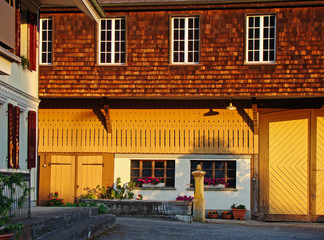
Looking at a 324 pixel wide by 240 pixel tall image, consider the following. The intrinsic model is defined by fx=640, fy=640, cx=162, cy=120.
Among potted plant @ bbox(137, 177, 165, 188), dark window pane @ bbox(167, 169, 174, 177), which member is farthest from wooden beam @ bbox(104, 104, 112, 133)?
dark window pane @ bbox(167, 169, 174, 177)

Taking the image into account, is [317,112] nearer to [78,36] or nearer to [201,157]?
[201,157]

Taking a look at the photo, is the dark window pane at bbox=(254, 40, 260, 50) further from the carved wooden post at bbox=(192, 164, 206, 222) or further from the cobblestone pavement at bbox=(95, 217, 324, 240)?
the cobblestone pavement at bbox=(95, 217, 324, 240)

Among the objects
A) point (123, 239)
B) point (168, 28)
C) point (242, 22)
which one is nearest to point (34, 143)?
point (123, 239)

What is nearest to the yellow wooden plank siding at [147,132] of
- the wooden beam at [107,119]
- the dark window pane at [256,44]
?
the wooden beam at [107,119]

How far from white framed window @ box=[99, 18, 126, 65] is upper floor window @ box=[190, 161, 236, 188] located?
468cm

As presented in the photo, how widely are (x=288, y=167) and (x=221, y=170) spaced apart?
7.63 feet

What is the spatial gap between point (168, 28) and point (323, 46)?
5083 millimetres

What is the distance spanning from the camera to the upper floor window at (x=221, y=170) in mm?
22531

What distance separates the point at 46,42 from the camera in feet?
72.1

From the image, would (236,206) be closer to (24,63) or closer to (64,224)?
(24,63)

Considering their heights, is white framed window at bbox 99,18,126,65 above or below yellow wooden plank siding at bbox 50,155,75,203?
above

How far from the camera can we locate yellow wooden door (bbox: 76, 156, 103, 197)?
22.7 meters

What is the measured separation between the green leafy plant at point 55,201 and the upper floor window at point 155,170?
104 inches

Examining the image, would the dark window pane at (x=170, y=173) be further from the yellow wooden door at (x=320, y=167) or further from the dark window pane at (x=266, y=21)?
the dark window pane at (x=266, y=21)
